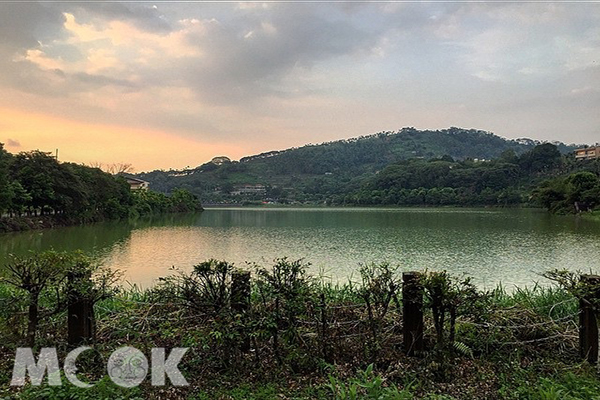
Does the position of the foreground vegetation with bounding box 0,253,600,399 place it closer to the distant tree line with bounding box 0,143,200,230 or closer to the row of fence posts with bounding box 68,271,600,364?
the row of fence posts with bounding box 68,271,600,364

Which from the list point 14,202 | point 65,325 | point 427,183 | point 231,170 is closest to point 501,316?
point 65,325

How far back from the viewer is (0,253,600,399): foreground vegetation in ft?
9.07

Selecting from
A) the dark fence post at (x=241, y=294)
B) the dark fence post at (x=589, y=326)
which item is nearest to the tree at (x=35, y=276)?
the dark fence post at (x=241, y=294)

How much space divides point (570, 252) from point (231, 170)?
109 meters

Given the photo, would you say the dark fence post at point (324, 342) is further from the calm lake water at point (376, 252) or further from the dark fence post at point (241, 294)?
the calm lake water at point (376, 252)

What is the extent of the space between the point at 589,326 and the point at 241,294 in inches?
101

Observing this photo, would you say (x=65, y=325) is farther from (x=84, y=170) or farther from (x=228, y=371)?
(x=84, y=170)

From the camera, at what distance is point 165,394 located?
8.89ft

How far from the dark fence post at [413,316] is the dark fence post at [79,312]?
2415 mm

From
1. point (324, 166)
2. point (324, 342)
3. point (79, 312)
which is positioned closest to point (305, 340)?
point (324, 342)

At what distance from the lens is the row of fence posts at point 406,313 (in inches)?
125

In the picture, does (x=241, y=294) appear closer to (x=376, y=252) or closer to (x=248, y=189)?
(x=376, y=252)

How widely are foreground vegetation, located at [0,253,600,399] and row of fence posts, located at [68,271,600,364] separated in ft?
0.12

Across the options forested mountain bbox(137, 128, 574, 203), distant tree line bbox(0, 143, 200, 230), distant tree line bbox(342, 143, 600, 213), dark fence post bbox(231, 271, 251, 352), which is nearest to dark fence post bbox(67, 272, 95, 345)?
dark fence post bbox(231, 271, 251, 352)
